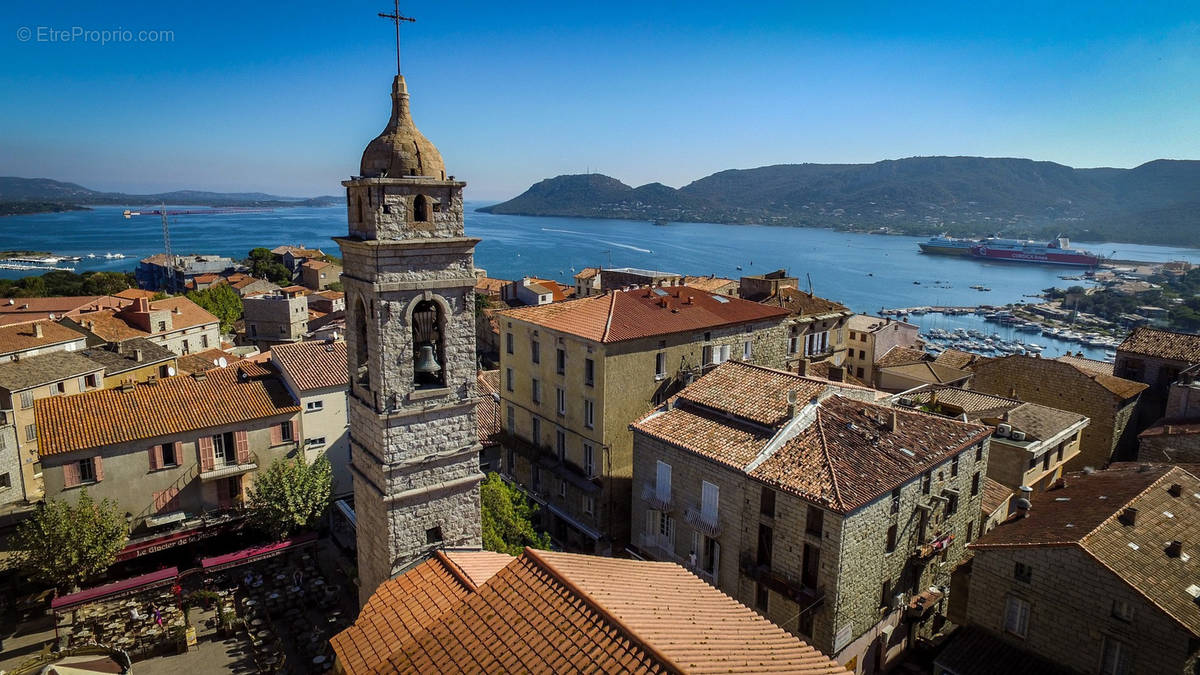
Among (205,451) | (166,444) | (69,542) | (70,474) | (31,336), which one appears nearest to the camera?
(69,542)

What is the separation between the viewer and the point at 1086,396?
2955cm

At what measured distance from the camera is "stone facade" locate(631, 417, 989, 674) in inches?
663

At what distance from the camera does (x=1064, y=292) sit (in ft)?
405

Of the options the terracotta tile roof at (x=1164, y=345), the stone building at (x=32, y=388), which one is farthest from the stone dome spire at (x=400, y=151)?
the terracotta tile roof at (x=1164, y=345)

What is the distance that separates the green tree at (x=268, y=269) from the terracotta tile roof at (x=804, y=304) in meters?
78.8

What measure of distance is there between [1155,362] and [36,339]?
59936mm

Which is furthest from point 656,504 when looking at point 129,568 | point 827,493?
point 129,568

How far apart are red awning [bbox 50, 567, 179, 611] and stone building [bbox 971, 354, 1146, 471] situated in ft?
110

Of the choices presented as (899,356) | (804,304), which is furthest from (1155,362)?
(804,304)

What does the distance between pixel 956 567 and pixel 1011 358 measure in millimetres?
16965

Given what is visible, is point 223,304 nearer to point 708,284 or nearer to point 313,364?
point 313,364

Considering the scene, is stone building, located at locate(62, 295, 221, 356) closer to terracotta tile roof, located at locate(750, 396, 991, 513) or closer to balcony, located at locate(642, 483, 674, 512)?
balcony, located at locate(642, 483, 674, 512)

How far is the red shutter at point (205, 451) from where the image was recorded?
2305cm

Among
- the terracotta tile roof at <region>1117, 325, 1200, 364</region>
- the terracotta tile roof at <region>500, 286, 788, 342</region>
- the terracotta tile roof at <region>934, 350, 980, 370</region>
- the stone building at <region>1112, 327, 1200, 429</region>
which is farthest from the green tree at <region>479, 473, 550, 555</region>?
the terracotta tile roof at <region>1117, 325, 1200, 364</region>
